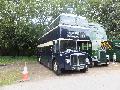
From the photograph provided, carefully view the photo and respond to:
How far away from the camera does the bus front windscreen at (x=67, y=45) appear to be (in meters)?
16.6

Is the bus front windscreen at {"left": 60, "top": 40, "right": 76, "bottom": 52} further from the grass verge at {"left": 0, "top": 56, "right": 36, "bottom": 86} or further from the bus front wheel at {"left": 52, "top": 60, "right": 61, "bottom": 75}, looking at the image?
the grass verge at {"left": 0, "top": 56, "right": 36, "bottom": 86}

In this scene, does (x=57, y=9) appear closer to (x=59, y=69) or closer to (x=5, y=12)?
(x=5, y=12)

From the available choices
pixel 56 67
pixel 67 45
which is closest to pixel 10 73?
pixel 56 67

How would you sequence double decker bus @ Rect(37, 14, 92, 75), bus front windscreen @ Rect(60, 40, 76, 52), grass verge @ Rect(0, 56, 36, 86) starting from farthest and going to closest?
bus front windscreen @ Rect(60, 40, 76, 52)
double decker bus @ Rect(37, 14, 92, 75)
grass verge @ Rect(0, 56, 36, 86)

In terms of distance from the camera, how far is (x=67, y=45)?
16.7m

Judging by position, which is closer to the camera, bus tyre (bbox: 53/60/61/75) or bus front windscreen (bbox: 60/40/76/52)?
bus tyre (bbox: 53/60/61/75)

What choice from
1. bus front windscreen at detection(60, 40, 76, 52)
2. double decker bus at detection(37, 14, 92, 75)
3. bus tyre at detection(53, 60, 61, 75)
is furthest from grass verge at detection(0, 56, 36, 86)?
bus front windscreen at detection(60, 40, 76, 52)

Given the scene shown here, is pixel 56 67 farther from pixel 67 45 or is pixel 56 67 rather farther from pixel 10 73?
pixel 10 73

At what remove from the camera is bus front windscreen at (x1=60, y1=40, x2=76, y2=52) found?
54.5ft

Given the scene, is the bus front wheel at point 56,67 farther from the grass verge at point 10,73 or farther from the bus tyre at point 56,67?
the grass verge at point 10,73

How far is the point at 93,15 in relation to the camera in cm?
3316

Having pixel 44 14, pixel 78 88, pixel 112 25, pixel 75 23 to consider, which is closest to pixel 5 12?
pixel 44 14

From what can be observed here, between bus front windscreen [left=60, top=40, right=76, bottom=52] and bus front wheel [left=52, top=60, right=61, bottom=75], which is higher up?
bus front windscreen [left=60, top=40, right=76, bottom=52]

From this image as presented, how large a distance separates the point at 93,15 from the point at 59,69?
1821 centimetres
